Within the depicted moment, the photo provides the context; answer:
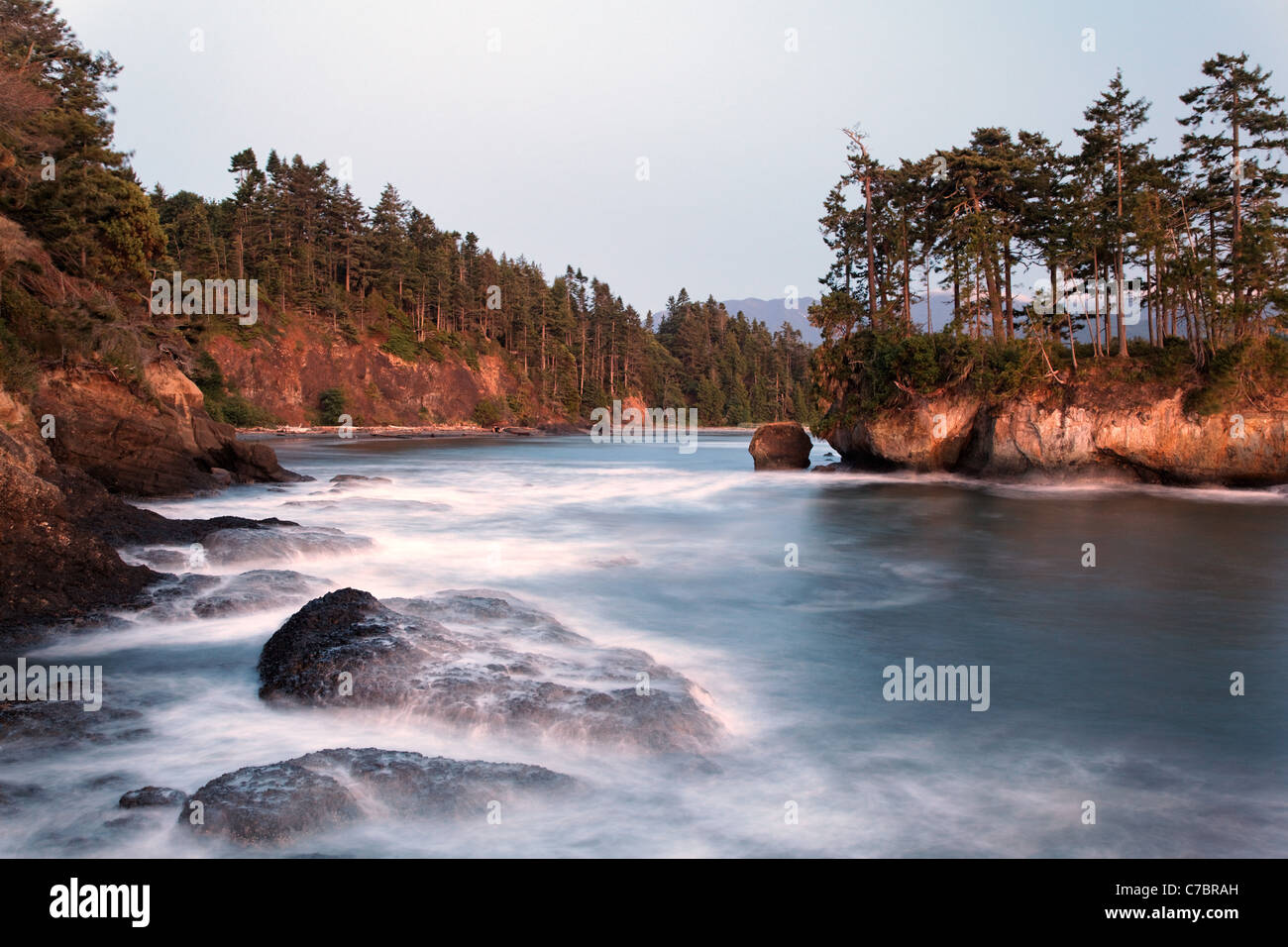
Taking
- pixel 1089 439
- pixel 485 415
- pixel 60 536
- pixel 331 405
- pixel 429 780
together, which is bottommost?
pixel 429 780

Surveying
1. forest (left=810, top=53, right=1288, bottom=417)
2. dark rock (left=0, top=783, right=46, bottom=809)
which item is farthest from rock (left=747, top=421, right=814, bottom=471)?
dark rock (left=0, top=783, right=46, bottom=809)

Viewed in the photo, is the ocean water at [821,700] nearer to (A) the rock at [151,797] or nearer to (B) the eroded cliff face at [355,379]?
(A) the rock at [151,797]

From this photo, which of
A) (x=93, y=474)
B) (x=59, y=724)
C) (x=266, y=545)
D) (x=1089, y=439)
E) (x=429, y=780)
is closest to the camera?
(x=429, y=780)

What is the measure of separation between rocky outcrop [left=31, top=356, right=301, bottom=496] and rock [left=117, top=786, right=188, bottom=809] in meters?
14.5

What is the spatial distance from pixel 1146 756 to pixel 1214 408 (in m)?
22.7

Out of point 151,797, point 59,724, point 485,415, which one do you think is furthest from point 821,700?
point 485,415

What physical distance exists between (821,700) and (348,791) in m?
4.43

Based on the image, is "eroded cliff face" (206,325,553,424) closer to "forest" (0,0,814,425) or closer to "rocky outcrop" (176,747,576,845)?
"forest" (0,0,814,425)

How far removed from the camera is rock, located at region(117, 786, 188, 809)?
4621mm

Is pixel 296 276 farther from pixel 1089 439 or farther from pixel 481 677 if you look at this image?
pixel 481 677

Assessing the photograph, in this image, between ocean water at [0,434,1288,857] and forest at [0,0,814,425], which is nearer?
ocean water at [0,434,1288,857]

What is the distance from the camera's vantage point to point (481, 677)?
21.8 feet
